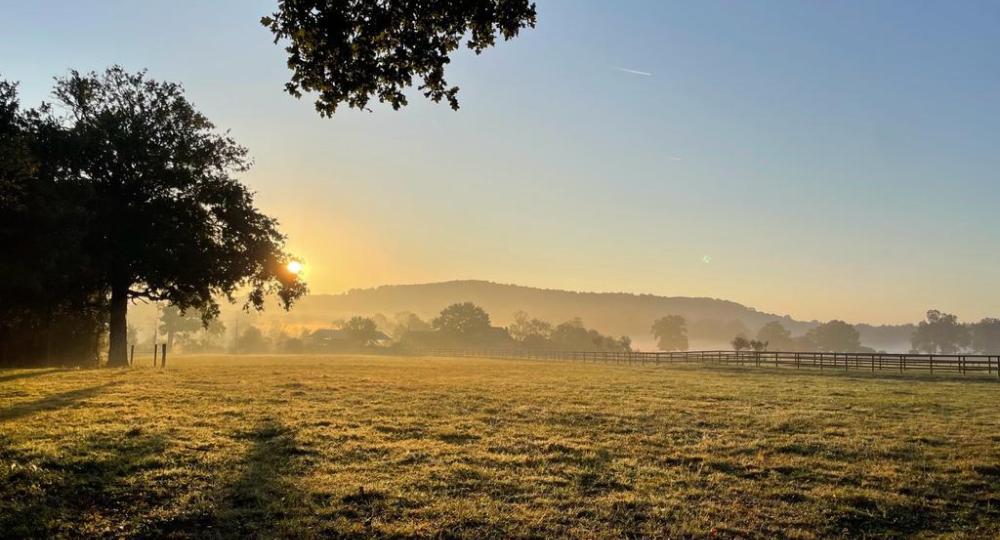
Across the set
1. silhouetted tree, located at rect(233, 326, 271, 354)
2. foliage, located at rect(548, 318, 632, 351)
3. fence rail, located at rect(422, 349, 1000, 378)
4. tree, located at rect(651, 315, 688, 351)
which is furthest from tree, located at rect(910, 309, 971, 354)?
silhouetted tree, located at rect(233, 326, 271, 354)

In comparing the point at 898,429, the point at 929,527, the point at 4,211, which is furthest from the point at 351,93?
the point at 4,211

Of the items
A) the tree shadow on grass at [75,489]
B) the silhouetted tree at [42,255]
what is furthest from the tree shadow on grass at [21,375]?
the tree shadow on grass at [75,489]

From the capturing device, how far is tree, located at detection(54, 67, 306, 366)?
101ft

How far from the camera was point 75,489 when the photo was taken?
8297 mm

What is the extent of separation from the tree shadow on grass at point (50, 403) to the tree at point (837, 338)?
188 meters

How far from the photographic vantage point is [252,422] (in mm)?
13797

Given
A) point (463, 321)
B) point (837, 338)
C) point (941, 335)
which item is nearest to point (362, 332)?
point (463, 321)

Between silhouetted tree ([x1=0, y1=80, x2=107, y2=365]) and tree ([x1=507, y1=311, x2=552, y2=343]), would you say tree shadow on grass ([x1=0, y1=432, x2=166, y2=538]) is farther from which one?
tree ([x1=507, y1=311, x2=552, y2=343])

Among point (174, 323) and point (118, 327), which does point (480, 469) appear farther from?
point (174, 323)

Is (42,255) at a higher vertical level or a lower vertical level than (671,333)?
higher

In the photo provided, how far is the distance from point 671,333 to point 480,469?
178186 millimetres

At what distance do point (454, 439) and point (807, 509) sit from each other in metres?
6.87

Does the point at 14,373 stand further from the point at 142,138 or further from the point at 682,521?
the point at 682,521

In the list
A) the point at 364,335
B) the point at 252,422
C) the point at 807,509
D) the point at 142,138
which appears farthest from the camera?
the point at 364,335
